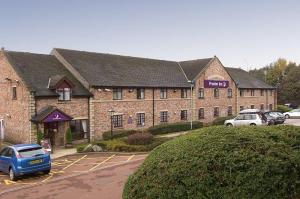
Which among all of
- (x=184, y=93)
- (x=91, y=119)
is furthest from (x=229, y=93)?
(x=91, y=119)

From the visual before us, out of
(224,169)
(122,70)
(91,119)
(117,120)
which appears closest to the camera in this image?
(224,169)

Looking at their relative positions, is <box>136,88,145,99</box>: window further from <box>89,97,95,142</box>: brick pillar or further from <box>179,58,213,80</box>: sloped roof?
<box>179,58,213,80</box>: sloped roof

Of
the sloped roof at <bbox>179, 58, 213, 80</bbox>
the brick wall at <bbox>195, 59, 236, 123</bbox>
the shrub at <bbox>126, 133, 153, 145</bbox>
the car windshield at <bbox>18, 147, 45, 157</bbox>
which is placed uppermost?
the sloped roof at <bbox>179, 58, 213, 80</bbox>

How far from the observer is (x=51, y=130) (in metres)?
27.1

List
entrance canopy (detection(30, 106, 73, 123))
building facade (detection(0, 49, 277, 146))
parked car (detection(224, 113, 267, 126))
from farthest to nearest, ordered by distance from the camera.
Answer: parked car (detection(224, 113, 267, 126)) < building facade (detection(0, 49, 277, 146)) < entrance canopy (detection(30, 106, 73, 123))

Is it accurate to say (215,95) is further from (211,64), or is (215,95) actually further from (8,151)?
(8,151)

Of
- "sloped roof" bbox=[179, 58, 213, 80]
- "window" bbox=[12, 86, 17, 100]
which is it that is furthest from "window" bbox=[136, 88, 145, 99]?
"window" bbox=[12, 86, 17, 100]

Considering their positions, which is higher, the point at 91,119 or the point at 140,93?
the point at 140,93

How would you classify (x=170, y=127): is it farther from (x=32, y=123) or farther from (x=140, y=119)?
(x=32, y=123)

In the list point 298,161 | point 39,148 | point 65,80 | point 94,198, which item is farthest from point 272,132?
point 65,80

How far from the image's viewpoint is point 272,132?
27.6 feet

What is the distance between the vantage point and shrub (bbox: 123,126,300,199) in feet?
23.4

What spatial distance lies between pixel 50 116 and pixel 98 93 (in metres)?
6.03

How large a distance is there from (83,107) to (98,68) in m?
5.94
